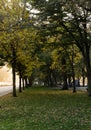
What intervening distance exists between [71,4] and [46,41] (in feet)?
61.6

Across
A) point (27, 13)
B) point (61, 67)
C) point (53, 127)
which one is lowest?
point (53, 127)

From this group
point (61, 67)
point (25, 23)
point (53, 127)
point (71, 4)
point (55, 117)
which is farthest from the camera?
point (61, 67)

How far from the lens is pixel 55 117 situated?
15.2 metres

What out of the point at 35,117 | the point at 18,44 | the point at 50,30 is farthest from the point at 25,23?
the point at 35,117

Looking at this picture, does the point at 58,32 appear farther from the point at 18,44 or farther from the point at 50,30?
the point at 18,44

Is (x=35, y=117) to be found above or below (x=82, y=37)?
below

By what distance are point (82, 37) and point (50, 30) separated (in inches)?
116

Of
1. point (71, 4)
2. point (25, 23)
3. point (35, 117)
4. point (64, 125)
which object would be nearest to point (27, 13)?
point (25, 23)

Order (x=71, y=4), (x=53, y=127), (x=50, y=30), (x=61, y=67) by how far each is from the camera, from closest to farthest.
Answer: (x=53, y=127)
(x=71, y=4)
(x=50, y=30)
(x=61, y=67)

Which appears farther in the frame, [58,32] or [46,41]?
[46,41]

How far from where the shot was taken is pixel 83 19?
2727cm

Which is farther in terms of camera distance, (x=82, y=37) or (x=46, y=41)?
(x=46, y=41)

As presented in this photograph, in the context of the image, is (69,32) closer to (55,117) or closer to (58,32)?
(58,32)

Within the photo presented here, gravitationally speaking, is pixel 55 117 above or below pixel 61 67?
below
